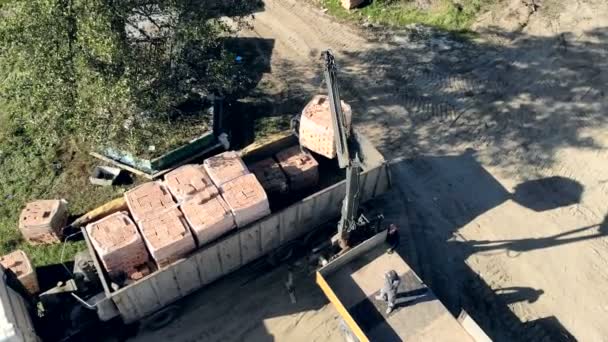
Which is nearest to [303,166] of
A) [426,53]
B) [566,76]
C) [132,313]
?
[132,313]

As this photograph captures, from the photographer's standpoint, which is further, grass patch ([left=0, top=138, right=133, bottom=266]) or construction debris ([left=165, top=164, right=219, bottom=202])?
grass patch ([left=0, top=138, right=133, bottom=266])

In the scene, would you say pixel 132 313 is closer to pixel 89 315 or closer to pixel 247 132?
pixel 89 315

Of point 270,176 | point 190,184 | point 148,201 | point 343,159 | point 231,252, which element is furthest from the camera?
point 270,176

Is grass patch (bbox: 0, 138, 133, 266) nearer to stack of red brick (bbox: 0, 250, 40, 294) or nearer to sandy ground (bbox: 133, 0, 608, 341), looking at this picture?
stack of red brick (bbox: 0, 250, 40, 294)

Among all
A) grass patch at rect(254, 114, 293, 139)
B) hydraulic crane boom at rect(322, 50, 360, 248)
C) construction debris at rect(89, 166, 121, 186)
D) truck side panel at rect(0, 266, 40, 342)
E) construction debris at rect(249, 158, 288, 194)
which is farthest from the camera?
grass patch at rect(254, 114, 293, 139)

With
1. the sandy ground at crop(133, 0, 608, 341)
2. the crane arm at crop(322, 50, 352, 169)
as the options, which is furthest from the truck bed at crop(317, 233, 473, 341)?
the crane arm at crop(322, 50, 352, 169)

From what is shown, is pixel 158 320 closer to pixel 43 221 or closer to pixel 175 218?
pixel 175 218

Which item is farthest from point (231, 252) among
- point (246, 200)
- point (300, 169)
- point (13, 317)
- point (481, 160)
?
point (481, 160)
